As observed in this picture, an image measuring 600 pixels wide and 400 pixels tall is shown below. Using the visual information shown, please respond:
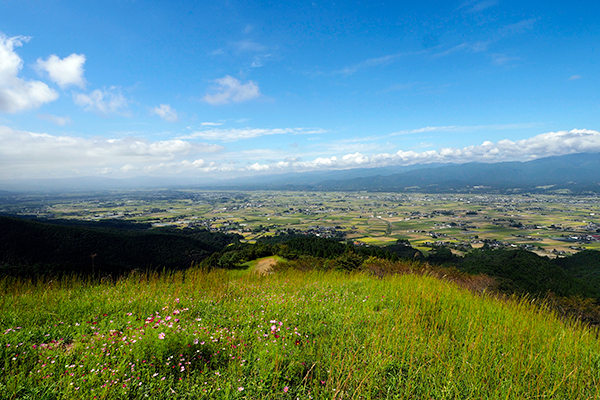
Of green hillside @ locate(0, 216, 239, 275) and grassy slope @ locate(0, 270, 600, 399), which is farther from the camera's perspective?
green hillside @ locate(0, 216, 239, 275)

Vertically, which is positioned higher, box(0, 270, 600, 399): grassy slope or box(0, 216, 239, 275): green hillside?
box(0, 270, 600, 399): grassy slope

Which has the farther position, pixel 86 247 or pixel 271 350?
pixel 86 247

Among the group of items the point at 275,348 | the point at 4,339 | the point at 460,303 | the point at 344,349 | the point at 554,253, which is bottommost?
the point at 554,253

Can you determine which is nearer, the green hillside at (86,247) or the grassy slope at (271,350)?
the grassy slope at (271,350)

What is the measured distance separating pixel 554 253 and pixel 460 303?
6508cm

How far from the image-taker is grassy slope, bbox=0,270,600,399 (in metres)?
2.41

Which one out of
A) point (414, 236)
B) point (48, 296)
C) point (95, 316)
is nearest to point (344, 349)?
point (95, 316)

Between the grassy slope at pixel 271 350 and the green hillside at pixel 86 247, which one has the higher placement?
the grassy slope at pixel 271 350

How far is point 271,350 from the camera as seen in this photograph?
2.91 meters

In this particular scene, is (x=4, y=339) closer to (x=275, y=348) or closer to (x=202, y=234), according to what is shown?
(x=275, y=348)

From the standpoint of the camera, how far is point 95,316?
12.2 feet

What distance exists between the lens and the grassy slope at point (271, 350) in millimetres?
2410

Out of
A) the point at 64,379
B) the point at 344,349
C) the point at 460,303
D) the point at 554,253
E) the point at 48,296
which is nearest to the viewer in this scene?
the point at 64,379

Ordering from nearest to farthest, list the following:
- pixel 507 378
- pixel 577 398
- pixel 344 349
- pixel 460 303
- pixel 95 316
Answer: pixel 577 398 < pixel 507 378 < pixel 344 349 < pixel 95 316 < pixel 460 303
